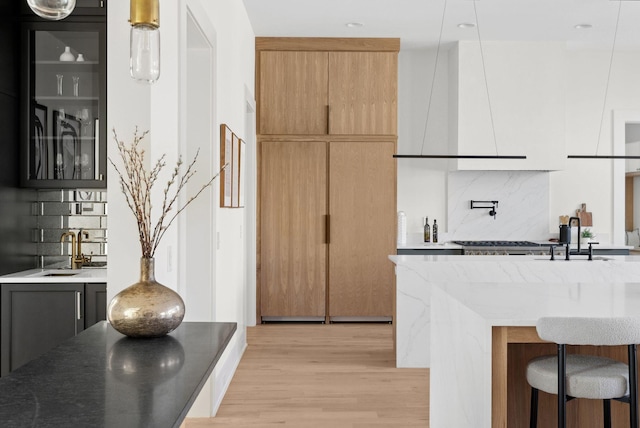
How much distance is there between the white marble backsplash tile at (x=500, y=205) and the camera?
20.7 feet

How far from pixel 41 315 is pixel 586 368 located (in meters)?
2.41

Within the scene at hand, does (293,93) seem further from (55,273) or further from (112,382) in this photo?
(112,382)

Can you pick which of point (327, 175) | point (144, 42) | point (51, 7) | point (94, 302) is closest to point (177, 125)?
point (94, 302)

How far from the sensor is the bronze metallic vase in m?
1.71

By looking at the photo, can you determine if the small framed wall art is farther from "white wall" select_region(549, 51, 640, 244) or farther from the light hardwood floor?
"white wall" select_region(549, 51, 640, 244)

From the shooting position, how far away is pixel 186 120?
3516 mm

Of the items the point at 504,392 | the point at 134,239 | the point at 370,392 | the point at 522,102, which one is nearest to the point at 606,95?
the point at 522,102

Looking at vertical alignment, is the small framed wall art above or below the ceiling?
below

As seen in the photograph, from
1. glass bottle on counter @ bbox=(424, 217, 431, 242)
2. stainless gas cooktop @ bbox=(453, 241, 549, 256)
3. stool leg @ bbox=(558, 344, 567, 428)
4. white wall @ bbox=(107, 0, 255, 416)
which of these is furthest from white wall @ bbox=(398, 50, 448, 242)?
stool leg @ bbox=(558, 344, 567, 428)

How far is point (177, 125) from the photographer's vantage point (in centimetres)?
286

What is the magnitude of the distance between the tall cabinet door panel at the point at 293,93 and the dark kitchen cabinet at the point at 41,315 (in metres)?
3.24

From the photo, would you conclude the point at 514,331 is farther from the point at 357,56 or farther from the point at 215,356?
the point at 357,56

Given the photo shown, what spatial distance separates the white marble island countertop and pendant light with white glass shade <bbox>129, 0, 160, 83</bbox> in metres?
1.85

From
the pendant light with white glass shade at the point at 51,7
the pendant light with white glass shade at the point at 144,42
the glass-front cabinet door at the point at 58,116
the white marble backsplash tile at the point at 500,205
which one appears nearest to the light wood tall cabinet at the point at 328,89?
the white marble backsplash tile at the point at 500,205
